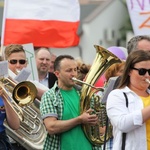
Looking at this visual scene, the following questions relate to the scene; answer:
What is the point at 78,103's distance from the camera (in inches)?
232

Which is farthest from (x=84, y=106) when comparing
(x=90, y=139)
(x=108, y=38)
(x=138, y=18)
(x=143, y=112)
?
(x=108, y=38)

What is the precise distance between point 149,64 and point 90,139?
131 centimetres

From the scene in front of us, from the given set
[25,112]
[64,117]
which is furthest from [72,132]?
[25,112]

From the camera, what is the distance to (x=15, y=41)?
27.0 feet

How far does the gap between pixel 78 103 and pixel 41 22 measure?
270 centimetres

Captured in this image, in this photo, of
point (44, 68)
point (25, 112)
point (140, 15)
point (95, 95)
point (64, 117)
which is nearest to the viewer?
point (64, 117)

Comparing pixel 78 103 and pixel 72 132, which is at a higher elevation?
pixel 78 103

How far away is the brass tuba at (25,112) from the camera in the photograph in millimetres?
5824

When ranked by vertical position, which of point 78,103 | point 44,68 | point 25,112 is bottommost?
point 25,112

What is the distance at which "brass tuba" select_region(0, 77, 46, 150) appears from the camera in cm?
582

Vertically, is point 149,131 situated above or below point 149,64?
below

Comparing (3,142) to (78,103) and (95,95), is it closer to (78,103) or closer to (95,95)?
(78,103)

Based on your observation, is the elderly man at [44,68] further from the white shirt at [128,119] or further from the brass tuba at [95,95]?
the white shirt at [128,119]

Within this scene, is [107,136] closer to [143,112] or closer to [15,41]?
[143,112]
